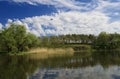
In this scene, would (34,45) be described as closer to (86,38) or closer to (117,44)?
(117,44)

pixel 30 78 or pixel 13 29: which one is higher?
pixel 13 29

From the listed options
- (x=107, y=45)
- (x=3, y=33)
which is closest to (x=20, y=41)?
(x=3, y=33)

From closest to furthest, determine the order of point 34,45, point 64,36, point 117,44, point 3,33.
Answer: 1. point 3,33
2. point 34,45
3. point 117,44
4. point 64,36

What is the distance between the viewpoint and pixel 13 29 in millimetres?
60125

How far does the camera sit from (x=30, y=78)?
1736cm

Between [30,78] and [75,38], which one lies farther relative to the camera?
[75,38]

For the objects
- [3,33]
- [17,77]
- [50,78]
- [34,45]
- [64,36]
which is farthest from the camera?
[64,36]

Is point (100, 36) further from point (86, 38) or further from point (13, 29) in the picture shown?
point (13, 29)

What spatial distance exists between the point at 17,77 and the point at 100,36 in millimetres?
89090

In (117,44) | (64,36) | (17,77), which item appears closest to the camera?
(17,77)

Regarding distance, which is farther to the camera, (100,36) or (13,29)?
(100,36)

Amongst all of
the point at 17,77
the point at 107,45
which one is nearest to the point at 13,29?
the point at 17,77

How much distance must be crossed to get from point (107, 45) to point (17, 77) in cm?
8269

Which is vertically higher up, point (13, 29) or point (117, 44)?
point (13, 29)
